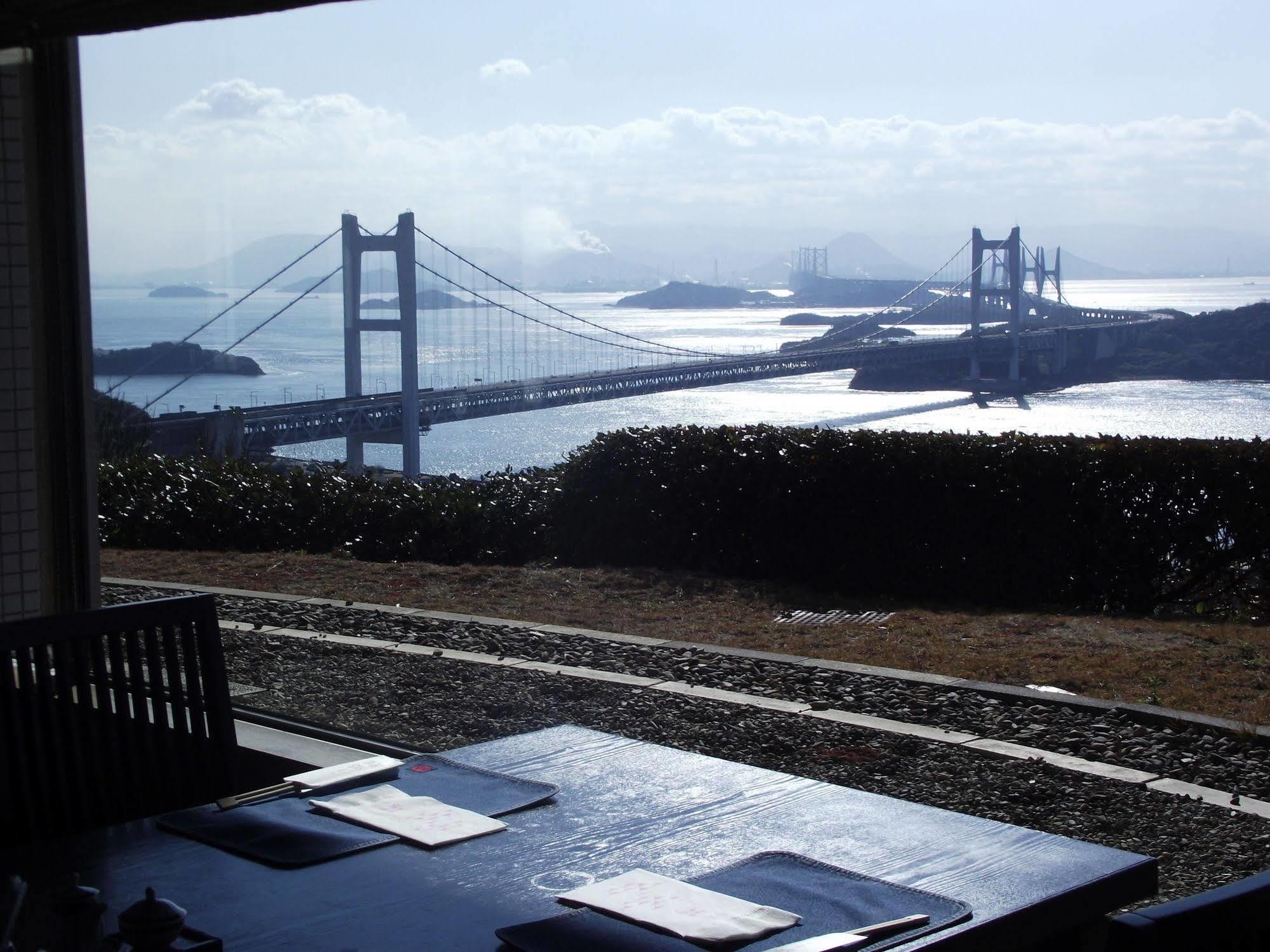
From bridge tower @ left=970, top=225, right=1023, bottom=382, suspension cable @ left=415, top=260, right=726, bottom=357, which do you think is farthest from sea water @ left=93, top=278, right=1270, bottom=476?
bridge tower @ left=970, top=225, right=1023, bottom=382

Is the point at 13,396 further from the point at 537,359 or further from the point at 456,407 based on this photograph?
the point at 537,359

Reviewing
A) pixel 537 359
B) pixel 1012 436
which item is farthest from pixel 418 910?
pixel 537 359

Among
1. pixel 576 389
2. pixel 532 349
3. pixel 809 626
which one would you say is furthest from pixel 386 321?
pixel 809 626

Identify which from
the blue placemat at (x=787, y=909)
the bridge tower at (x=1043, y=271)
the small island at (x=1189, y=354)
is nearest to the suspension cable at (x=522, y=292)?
the bridge tower at (x=1043, y=271)

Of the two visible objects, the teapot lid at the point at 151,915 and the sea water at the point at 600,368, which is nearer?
the teapot lid at the point at 151,915

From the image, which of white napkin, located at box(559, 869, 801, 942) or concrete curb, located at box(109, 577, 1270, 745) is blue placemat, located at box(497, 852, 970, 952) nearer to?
white napkin, located at box(559, 869, 801, 942)

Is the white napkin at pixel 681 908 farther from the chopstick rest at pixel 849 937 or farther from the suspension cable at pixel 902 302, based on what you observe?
the suspension cable at pixel 902 302
